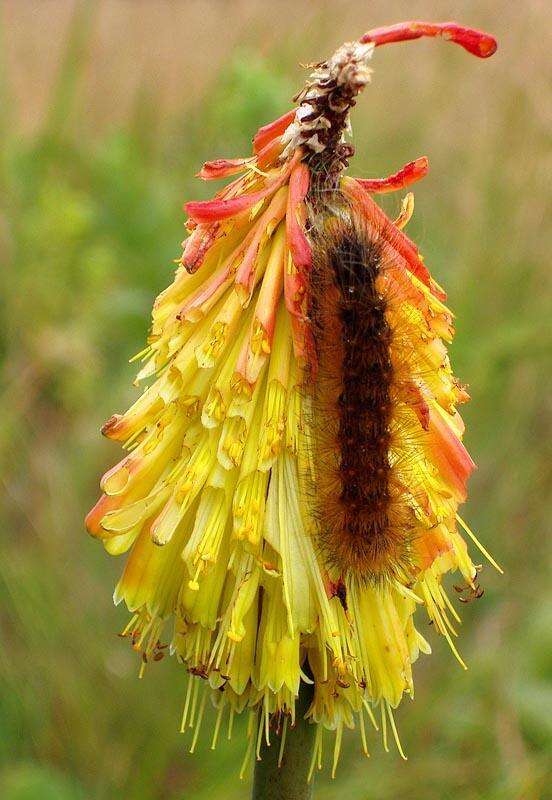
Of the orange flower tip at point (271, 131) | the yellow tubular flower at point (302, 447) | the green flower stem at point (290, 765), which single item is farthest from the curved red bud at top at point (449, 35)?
the green flower stem at point (290, 765)

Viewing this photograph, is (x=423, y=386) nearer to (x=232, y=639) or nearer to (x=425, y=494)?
(x=425, y=494)

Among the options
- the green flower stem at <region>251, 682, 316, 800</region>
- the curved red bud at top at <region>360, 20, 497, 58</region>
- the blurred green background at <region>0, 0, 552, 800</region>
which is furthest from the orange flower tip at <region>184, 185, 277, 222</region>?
the blurred green background at <region>0, 0, 552, 800</region>

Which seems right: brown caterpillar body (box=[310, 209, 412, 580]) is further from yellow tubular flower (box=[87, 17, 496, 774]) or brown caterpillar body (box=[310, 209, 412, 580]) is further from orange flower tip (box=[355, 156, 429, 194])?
orange flower tip (box=[355, 156, 429, 194])

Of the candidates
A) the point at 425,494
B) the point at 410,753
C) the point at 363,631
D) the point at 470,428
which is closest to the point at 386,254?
the point at 425,494

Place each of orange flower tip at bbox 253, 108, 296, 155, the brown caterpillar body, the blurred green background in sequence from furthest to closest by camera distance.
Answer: the blurred green background
orange flower tip at bbox 253, 108, 296, 155
the brown caterpillar body

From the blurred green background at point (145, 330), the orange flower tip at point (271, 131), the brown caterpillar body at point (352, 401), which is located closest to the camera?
the brown caterpillar body at point (352, 401)

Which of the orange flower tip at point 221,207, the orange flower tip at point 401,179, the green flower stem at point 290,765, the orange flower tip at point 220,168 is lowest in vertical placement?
the green flower stem at point 290,765

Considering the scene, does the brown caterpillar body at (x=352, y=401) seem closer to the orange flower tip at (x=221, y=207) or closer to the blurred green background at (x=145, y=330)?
the orange flower tip at (x=221, y=207)
